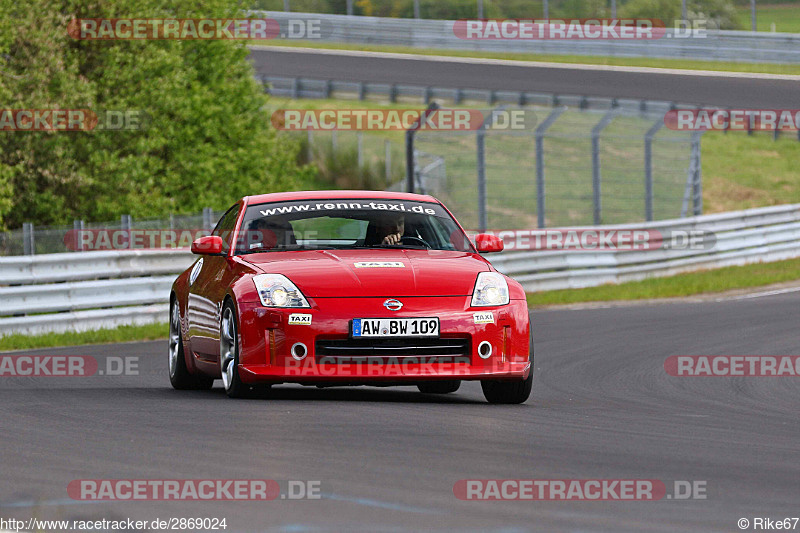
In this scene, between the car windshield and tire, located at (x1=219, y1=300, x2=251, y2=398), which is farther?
the car windshield

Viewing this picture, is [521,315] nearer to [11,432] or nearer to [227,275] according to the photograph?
[227,275]

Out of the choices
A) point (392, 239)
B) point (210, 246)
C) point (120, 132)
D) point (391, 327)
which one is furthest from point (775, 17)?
point (391, 327)

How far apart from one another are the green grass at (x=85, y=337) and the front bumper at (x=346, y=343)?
22.5 ft

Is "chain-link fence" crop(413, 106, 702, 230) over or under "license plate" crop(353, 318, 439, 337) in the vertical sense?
under

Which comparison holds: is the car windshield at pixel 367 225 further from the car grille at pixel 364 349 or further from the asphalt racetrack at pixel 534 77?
the asphalt racetrack at pixel 534 77

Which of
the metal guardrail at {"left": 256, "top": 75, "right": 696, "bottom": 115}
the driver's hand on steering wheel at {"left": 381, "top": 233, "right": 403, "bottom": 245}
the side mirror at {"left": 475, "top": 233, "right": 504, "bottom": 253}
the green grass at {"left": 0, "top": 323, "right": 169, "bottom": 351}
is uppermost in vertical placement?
the driver's hand on steering wheel at {"left": 381, "top": 233, "right": 403, "bottom": 245}

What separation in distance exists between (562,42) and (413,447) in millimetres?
41266

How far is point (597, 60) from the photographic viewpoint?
151 feet

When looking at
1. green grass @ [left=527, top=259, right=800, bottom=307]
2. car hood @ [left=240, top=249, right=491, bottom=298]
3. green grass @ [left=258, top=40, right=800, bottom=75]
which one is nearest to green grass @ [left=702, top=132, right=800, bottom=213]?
green grass @ [left=258, top=40, right=800, bottom=75]

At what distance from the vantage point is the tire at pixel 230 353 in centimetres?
898

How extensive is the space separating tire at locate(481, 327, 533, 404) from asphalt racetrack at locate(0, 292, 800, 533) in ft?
0.27

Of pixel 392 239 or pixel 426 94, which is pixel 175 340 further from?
pixel 426 94

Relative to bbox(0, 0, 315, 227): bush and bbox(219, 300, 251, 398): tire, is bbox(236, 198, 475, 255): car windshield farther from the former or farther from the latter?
bbox(0, 0, 315, 227): bush

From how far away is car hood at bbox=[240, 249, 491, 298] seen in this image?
8.73 metres
